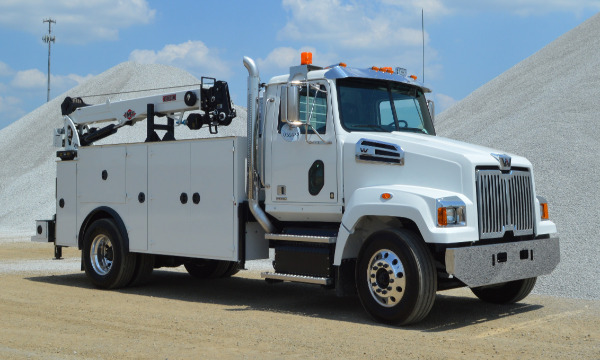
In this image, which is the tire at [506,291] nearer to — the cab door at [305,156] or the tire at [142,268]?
the cab door at [305,156]

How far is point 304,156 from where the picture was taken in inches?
378

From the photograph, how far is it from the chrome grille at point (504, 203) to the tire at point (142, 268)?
5917 mm

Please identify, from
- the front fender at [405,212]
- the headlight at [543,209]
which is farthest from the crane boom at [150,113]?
the headlight at [543,209]

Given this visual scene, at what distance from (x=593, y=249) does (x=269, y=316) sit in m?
7.85

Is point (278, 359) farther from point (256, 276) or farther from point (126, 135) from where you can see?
point (126, 135)

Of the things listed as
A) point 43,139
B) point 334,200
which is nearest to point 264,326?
point 334,200

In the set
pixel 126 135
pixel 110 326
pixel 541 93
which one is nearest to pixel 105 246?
pixel 110 326

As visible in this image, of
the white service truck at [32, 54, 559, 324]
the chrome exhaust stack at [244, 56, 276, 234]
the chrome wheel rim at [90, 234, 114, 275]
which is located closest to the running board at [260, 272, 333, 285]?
the white service truck at [32, 54, 559, 324]

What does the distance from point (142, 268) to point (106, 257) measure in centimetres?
71

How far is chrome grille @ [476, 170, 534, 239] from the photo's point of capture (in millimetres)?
8508

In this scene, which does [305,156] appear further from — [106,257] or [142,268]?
[106,257]

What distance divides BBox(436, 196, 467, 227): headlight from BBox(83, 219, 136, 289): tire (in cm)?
582

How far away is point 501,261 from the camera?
8.51m

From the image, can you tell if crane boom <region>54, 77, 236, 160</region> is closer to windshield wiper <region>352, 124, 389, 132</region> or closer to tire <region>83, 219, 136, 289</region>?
tire <region>83, 219, 136, 289</region>
